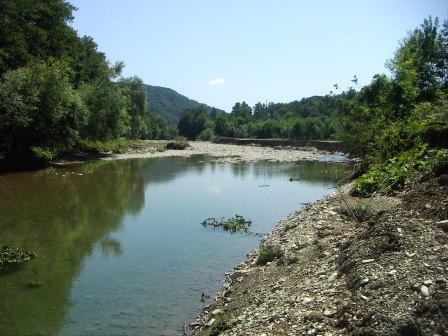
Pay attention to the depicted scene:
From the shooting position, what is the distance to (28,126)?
131 feet

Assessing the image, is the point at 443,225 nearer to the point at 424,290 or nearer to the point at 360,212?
the point at 424,290

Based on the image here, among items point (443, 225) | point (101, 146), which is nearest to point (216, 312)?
point (443, 225)

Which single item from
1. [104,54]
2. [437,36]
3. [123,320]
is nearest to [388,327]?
[123,320]

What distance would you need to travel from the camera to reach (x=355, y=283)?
327 inches

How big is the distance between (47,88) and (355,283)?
38.5 meters

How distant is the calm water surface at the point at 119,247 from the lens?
10.7m

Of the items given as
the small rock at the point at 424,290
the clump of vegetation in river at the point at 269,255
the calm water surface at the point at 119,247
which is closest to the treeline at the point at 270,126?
the calm water surface at the point at 119,247

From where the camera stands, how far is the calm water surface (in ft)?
35.0

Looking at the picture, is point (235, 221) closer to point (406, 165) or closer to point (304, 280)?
point (406, 165)

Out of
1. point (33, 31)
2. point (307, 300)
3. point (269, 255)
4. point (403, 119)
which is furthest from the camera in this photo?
point (33, 31)

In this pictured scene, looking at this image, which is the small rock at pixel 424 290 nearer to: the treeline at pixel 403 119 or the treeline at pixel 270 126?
the treeline at pixel 403 119

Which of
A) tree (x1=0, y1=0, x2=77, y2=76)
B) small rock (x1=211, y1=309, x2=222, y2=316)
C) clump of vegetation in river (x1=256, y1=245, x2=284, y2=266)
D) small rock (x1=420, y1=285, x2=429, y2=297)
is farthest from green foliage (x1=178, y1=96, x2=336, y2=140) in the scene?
small rock (x1=420, y1=285, x2=429, y2=297)

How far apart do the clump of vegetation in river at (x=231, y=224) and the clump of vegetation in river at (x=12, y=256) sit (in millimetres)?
8459

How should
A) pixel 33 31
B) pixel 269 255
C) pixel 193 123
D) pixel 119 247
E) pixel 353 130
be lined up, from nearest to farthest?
pixel 269 255 → pixel 119 247 → pixel 353 130 → pixel 33 31 → pixel 193 123
